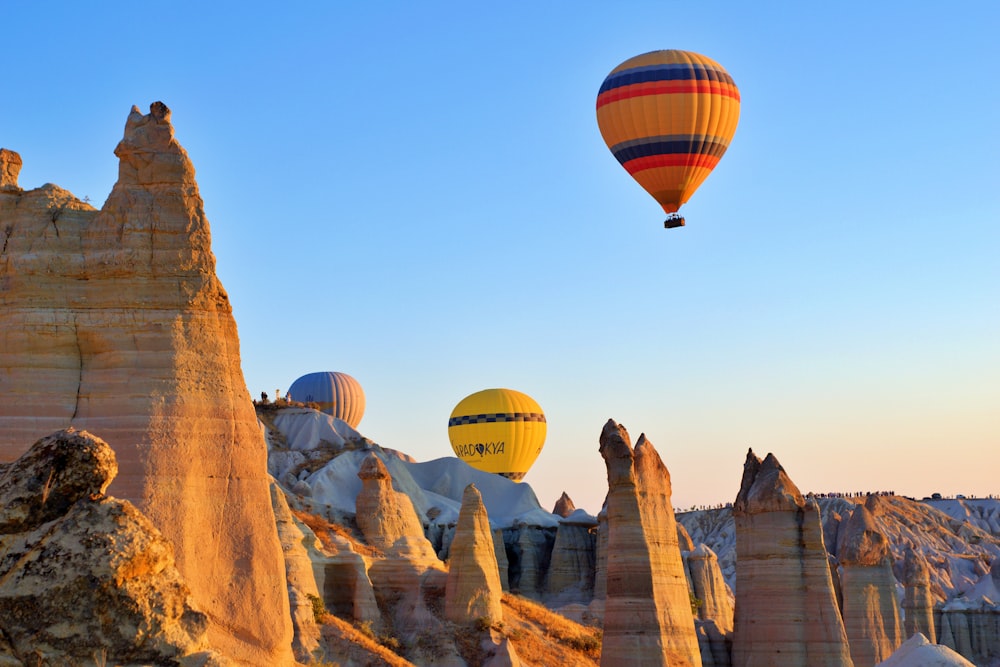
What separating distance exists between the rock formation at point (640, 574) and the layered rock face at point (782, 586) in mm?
2575

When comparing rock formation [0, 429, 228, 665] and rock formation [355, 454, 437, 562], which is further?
rock formation [355, 454, 437, 562]

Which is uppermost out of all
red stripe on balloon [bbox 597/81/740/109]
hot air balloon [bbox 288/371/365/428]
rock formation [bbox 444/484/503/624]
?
red stripe on balloon [bbox 597/81/740/109]

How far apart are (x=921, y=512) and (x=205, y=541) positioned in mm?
103545

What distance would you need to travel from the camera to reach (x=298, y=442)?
200ft

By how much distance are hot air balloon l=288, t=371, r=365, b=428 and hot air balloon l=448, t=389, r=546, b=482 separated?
7.49 meters

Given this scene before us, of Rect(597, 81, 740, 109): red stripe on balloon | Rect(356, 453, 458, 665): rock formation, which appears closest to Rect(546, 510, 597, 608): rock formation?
Rect(356, 453, 458, 665): rock formation

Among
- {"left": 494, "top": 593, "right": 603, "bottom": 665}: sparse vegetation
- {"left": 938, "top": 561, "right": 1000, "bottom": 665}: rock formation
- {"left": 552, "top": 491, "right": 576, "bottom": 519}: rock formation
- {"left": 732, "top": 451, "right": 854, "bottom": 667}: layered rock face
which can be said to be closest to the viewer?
{"left": 732, "top": 451, "right": 854, "bottom": 667}: layered rock face

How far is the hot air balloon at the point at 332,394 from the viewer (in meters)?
79.2

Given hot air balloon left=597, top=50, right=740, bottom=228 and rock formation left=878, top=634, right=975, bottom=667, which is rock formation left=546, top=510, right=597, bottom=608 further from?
rock formation left=878, top=634, right=975, bottom=667

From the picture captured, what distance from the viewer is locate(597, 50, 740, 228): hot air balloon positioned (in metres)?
46.7

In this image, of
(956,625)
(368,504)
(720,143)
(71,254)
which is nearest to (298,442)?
(368,504)

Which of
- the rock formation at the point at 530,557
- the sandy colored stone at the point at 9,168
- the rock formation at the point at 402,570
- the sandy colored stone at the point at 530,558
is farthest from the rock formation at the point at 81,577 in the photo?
the rock formation at the point at 530,557

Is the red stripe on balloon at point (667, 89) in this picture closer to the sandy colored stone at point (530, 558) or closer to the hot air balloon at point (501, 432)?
the sandy colored stone at point (530, 558)

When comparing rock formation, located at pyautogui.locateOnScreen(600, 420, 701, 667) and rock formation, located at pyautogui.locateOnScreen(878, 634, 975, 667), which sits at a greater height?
rock formation, located at pyautogui.locateOnScreen(600, 420, 701, 667)
